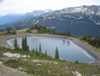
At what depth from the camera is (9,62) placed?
750 inches

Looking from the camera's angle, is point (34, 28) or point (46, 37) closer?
point (46, 37)

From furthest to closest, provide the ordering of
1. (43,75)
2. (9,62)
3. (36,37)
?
1. (36,37)
2. (9,62)
3. (43,75)

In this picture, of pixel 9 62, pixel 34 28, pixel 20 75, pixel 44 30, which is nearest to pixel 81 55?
pixel 9 62

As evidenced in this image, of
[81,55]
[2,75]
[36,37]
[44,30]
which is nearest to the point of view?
[2,75]

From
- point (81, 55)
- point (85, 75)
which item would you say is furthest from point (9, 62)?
point (81, 55)

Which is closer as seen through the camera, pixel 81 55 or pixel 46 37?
pixel 81 55

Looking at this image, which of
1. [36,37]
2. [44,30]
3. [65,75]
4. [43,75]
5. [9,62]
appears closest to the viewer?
[43,75]

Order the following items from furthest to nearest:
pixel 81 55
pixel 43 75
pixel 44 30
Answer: pixel 44 30 → pixel 81 55 → pixel 43 75

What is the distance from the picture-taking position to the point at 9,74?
13406mm

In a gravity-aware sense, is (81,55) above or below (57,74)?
below

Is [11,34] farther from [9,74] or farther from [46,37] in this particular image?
[9,74]

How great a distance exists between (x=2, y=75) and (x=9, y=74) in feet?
2.37

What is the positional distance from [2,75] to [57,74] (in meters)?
7.28

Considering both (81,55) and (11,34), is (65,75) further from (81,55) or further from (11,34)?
(11,34)
